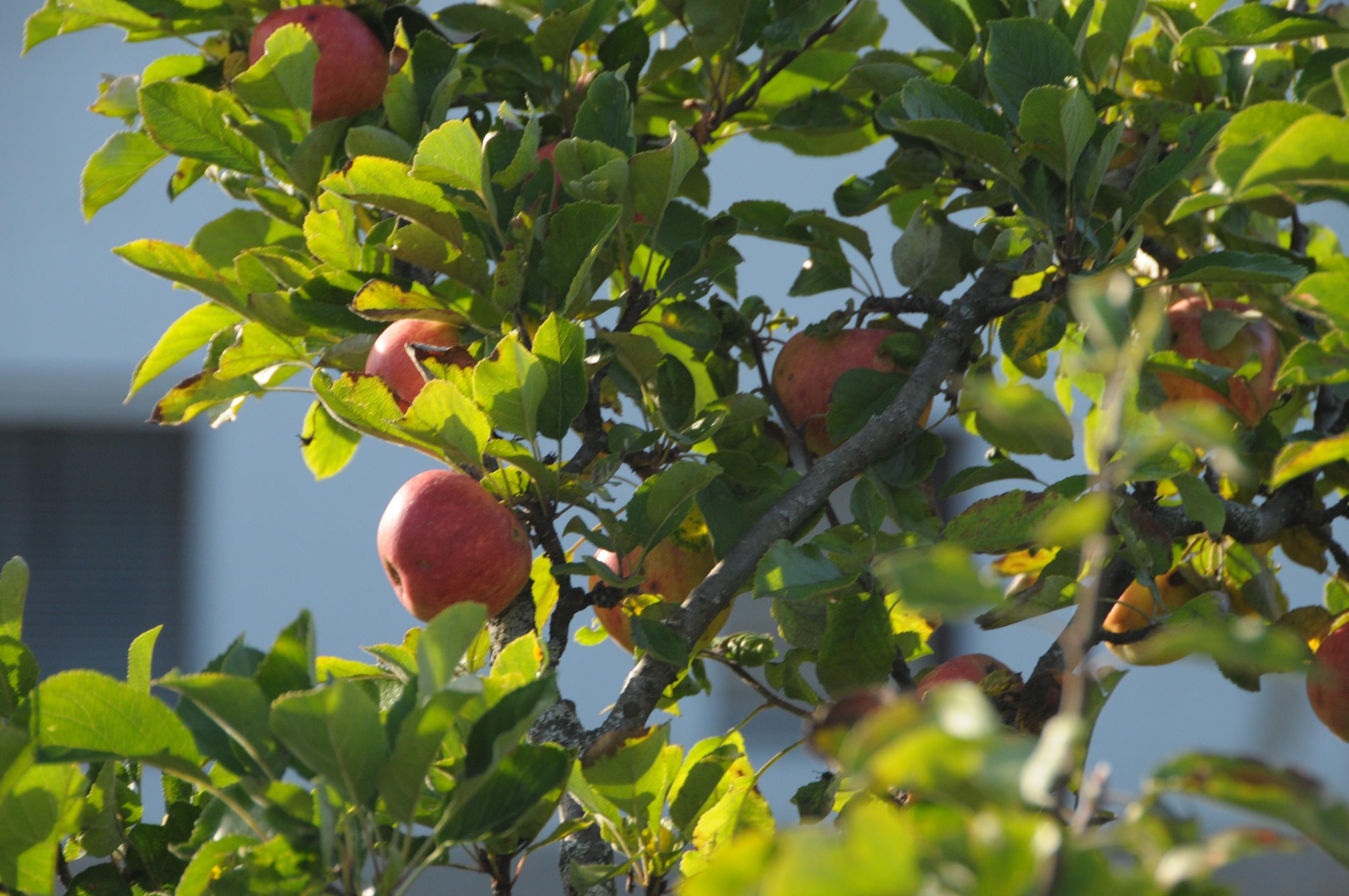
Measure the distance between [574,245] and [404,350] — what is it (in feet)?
0.44

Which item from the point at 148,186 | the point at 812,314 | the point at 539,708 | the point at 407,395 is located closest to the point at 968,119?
the point at 407,395

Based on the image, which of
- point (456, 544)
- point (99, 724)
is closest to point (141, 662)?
point (99, 724)

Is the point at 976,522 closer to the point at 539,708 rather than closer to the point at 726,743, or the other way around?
the point at 726,743

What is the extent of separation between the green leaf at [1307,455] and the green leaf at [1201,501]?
117 mm

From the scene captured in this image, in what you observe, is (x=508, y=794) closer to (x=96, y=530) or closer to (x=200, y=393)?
(x=200, y=393)

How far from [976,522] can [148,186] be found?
2.97m

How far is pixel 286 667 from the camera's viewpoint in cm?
45

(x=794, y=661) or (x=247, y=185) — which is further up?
(x=247, y=185)

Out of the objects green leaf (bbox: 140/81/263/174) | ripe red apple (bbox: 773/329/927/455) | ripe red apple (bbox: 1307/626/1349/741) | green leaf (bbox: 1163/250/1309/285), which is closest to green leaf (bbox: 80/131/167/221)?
green leaf (bbox: 140/81/263/174)

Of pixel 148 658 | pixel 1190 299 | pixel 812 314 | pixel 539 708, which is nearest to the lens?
pixel 539 708

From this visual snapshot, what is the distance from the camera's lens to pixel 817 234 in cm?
85

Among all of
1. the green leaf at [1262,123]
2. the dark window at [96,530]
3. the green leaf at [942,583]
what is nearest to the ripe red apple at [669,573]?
the green leaf at [1262,123]

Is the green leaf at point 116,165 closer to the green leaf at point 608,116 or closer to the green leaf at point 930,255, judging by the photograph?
the green leaf at point 608,116

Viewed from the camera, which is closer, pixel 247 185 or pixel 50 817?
pixel 50 817
